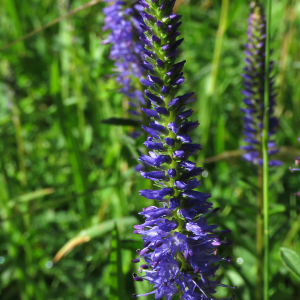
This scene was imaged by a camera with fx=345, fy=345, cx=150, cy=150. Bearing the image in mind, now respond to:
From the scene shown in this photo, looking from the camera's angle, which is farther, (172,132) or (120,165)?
(120,165)

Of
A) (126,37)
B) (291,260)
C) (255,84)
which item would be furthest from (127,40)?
(291,260)

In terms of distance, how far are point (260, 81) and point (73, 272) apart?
228cm

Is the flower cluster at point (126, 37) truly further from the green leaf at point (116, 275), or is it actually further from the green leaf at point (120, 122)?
the green leaf at point (116, 275)

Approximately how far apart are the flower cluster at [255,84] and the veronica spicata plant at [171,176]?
3.96 feet

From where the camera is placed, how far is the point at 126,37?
2.52m

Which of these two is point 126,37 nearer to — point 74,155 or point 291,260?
point 74,155

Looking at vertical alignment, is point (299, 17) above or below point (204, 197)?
above

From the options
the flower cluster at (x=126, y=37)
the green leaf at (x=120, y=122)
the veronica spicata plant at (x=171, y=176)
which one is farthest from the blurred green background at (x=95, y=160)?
the veronica spicata plant at (x=171, y=176)

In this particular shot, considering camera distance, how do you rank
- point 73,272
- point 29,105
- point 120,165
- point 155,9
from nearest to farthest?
point 155,9 < point 73,272 < point 120,165 < point 29,105

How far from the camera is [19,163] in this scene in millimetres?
3889

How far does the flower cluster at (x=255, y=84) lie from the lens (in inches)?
92.2

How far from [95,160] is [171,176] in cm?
315

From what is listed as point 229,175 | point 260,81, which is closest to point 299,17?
point 229,175

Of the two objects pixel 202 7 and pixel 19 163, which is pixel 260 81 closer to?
pixel 19 163
